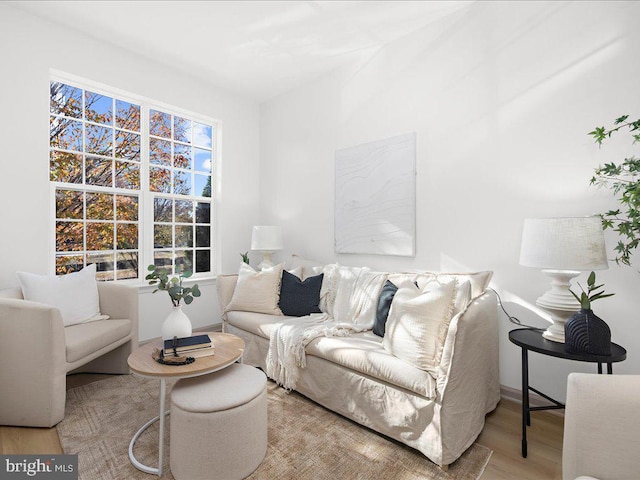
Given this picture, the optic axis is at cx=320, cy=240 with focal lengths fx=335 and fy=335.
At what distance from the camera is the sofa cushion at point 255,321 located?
8.90 ft

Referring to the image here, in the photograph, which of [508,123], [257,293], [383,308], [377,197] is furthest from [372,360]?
[508,123]

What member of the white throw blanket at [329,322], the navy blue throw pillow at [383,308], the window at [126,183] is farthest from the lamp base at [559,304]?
the window at [126,183]

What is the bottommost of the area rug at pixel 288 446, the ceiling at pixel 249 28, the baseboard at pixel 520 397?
the area rug at pixel 288 446

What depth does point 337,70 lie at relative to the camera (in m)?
3.54

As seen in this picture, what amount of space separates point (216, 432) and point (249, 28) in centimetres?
305

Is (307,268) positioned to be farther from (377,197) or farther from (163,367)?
(163,367)

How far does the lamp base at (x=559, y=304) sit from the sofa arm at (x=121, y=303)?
9.75 ft

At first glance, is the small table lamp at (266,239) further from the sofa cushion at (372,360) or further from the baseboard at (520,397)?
the baseboard at (520,397)

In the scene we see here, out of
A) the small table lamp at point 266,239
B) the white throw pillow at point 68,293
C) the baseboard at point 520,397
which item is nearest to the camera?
the baseboard at point 520,397

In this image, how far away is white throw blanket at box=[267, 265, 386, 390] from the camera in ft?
7.87

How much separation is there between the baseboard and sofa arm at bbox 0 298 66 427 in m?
2.95

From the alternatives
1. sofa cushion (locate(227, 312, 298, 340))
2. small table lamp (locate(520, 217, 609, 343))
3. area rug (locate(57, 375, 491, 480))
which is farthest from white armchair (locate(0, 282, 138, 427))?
small table lamp (locate(520, 217, 609, 343))

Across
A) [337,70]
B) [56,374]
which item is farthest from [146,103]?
[56,374]

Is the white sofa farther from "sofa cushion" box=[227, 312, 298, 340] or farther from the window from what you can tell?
the window
